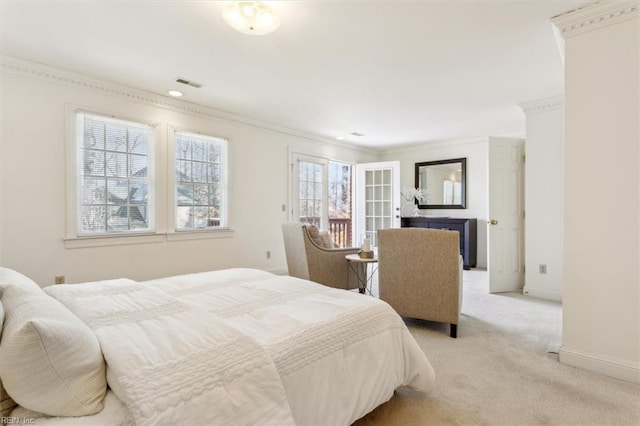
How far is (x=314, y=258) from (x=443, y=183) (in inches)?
153

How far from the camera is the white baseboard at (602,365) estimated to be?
6.84ft

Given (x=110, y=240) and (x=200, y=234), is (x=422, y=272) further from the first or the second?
(x=110, y=240)

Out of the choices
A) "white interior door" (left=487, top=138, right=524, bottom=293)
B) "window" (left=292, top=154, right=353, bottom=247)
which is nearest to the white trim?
"window" (left=292, top=154, right=353, bottom=247)

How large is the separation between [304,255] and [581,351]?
2.54 m

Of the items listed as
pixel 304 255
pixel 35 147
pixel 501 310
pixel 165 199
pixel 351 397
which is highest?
pixel 35 147

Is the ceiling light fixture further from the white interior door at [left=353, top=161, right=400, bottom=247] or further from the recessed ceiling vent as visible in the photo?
the white interior door at [left=353, top=161, right=400, bottom=247]

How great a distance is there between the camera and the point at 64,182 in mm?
3311

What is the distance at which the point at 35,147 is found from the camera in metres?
3.14

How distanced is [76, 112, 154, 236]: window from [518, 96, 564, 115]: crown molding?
4.56 metres

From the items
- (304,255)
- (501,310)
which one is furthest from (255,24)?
(501,310)

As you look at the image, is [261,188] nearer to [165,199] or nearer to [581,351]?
[165,199]

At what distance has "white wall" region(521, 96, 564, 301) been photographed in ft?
13.1

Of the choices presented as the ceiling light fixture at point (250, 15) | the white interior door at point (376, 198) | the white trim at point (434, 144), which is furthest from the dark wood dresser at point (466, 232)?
the ceiling light fixture at point (250, 15)

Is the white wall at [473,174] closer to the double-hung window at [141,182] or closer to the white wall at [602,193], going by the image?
the white wall at [602,193]
